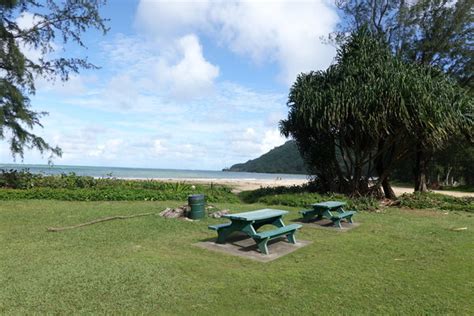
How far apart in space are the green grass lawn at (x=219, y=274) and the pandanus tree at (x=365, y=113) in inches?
200

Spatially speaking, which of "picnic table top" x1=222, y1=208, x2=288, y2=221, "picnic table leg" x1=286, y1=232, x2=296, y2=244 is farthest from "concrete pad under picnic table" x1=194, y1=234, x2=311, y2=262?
"picnic table top" x1=222, y1=208, x2=288, y2=221

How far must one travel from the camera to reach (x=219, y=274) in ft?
14.6

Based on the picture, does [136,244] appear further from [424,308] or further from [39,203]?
[39,203]

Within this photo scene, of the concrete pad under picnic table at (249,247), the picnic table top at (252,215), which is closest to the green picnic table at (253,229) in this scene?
the picnic table top at (252,215)

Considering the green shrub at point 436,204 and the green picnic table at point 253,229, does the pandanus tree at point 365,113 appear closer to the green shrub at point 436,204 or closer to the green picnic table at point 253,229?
the green shrub at point 436,204

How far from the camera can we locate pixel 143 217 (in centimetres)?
877

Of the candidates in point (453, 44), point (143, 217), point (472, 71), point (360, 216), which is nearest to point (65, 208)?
point (143, 217)

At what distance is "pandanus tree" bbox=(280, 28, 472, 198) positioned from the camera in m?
11.4

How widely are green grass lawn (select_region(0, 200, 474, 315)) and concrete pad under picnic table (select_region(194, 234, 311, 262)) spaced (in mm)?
196

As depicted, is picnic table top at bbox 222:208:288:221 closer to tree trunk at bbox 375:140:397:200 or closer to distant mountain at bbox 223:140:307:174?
tree trunk at bbox 375:140:397:200

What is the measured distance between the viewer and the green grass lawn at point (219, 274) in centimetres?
347

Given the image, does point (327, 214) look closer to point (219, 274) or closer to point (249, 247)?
point (249, 247)

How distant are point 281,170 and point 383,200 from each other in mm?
86183

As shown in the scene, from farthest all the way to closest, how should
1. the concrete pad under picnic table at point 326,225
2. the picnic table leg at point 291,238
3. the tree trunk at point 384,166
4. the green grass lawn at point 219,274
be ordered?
the tree trunk at point 384,166, the concrete pad under picnic table at point 326,225, the picnic table leg at point 291,238, the green grass lawn at point 219,274
